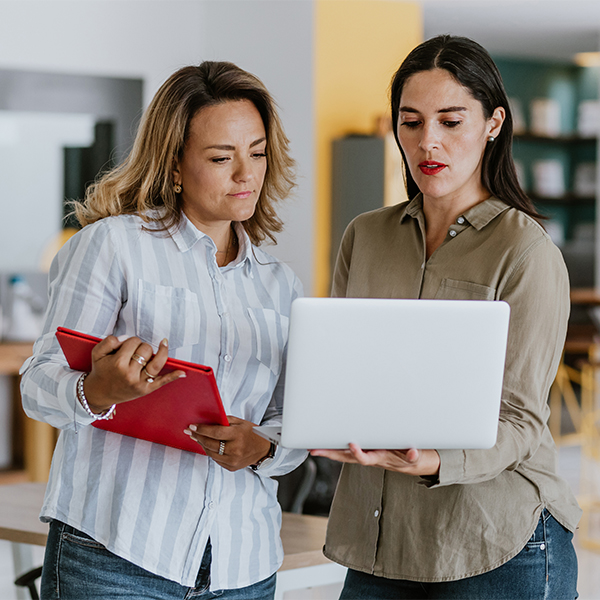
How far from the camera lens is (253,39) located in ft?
17.6

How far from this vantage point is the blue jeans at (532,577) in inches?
53.4

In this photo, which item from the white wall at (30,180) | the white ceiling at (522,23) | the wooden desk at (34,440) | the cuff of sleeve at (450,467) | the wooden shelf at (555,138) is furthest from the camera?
the wooden shelf at (555,138)

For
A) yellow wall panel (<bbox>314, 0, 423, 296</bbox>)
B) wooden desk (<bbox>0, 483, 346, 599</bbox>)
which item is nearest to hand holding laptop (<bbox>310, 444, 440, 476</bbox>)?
wooden desk (<bbox>0, 483, 346, 599</bbox>)

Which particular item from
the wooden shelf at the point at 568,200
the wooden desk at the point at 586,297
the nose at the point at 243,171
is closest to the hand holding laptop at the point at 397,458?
the nose at the point at 243,171

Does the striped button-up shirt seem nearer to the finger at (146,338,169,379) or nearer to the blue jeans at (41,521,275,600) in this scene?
the blue jeans at (41,521,275,600)

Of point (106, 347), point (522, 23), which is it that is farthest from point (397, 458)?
point (522, 23)

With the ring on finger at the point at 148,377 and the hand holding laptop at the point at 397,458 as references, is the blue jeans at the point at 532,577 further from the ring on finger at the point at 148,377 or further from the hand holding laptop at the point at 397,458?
the ring on finger at the point at 148,377

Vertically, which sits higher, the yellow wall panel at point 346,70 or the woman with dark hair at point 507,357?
the yellow wall panel at point 346,70

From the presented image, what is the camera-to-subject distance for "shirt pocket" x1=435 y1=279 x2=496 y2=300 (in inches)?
52.9

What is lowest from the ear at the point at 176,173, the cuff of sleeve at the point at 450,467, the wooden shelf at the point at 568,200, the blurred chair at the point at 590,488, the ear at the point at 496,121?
the blurred chair at the point at 590,488

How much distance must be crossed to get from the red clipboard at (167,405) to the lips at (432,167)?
53cm

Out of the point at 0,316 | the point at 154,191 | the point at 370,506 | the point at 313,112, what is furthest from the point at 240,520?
the point at 313,112

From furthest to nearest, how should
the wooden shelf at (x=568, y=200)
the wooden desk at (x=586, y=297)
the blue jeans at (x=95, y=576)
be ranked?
the wooden shelf at (x=568, y=200) → the wooden desk at (x=586, y=297) → the blue jeans at (x=95, y=576)

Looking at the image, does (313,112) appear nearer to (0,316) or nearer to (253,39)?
(253,39)
